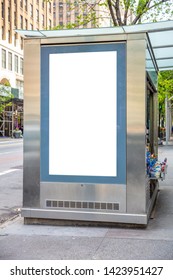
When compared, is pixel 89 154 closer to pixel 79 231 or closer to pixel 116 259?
pixel 79 231

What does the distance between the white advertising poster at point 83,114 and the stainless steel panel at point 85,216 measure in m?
0.60

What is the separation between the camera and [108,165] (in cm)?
589

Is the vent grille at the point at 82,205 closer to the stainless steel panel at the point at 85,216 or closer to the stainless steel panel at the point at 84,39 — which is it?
the stainless steel panel at the point at 85,216

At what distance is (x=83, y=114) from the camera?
6008 mm

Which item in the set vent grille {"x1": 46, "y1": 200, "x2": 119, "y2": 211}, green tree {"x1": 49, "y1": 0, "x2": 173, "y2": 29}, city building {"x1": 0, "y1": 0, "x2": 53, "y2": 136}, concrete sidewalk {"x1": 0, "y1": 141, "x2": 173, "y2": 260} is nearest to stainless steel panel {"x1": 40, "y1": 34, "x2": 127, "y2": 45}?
vent grille {"x1": 46, "y1": 200, "x2": 119, "y2": 211}

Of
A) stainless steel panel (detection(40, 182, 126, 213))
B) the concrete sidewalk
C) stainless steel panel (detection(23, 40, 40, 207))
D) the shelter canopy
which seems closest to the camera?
the concrete sidewalk

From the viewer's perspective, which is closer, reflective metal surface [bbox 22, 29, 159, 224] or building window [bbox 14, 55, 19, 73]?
reflective metal surface [bbox 22, 29, 159, 224]

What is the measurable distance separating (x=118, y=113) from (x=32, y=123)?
1.35 m

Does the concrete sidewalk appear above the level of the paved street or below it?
above

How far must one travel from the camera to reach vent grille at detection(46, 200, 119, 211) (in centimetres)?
587

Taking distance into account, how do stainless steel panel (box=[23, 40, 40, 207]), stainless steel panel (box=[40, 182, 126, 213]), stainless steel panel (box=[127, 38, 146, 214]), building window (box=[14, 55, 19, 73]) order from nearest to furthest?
stainless steel panel (box=[127, 38, 146, 214])
stainless steel panel (box=[40, 182, 126, 213])
stainless steel panel (box=[23, 40, 40, 207])
building window (box=[14, 55, 19, 73])

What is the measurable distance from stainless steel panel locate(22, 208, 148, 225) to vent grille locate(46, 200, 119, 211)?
0.32 feet

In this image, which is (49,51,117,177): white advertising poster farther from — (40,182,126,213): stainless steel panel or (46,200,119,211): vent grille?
(46,200,119,211): vent grille

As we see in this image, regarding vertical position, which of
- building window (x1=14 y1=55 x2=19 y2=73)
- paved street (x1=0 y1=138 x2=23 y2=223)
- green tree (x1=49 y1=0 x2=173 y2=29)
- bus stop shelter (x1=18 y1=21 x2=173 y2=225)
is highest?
building window (x1=14 y1=55 x2=19 y2=73)
